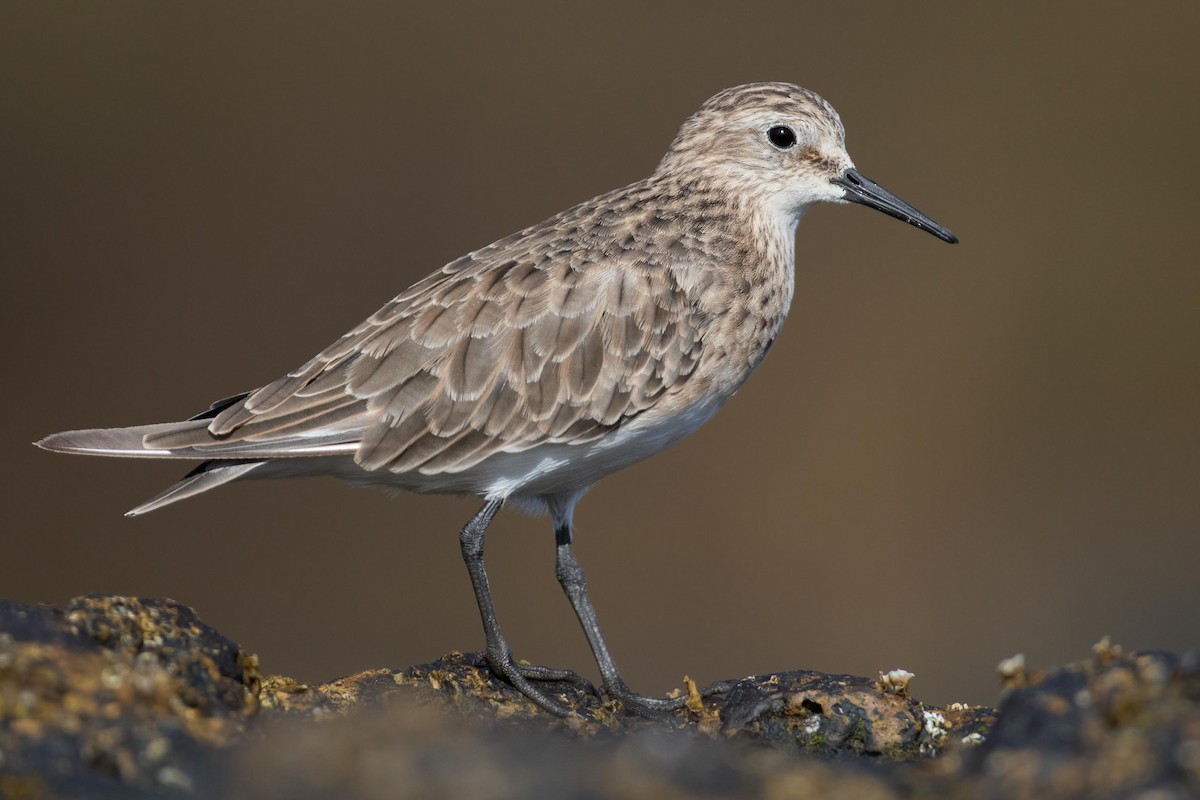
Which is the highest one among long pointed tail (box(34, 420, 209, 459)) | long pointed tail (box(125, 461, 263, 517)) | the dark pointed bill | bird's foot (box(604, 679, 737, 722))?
the dark pointed bill

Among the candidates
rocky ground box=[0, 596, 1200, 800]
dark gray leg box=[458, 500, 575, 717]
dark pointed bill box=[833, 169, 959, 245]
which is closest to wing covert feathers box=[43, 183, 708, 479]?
dark gray leg box=[458, 500, 575, 717]

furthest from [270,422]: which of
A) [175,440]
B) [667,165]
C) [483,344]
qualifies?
[667,165]

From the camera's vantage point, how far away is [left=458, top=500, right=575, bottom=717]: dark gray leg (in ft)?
17.0

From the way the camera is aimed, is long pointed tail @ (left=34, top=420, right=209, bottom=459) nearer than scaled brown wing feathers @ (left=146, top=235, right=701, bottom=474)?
Yes

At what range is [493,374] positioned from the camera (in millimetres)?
5668

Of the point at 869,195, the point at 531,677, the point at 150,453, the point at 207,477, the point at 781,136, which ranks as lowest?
the point at 531,677

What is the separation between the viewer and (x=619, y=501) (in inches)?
514

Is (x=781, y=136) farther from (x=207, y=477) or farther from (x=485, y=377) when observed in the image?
(x=207, y=477)

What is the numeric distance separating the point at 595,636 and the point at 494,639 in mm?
746

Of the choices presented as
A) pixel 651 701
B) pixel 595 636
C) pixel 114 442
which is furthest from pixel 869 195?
pixel 114 442

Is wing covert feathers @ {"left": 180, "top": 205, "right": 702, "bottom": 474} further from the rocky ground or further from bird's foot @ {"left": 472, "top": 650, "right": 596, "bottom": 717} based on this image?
the rocky ground

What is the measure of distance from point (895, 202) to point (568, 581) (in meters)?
2.49

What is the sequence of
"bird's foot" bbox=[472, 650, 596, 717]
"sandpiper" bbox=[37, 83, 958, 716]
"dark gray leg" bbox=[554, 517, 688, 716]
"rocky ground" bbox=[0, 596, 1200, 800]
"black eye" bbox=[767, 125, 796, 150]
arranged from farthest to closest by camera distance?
"black eye" bbox=[767, 125, 796, 150] → "sandpiper" bbox=[37, 83, 958, 716] → "dark gray leg" bbox=[554, 517, 688, 716] → "bird's foot" bbox=[472, 650, 596, 717] → "rocky ground" bbox=[0, 596, 1200, 800]

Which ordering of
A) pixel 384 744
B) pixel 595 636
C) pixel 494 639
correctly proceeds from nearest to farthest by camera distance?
pixel 384 744, pixel 494 639, pixel 595 636
